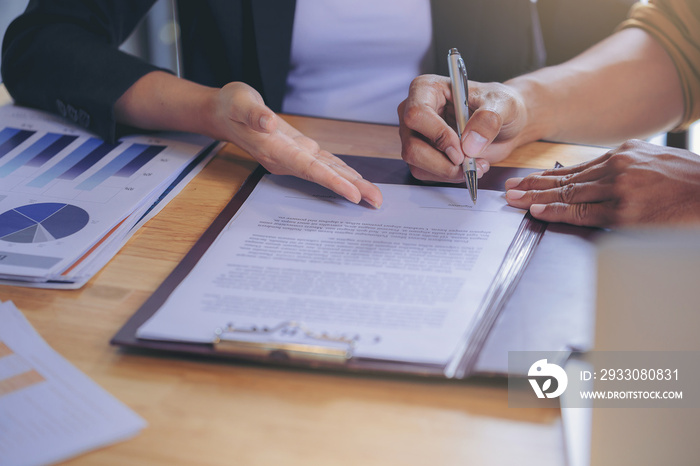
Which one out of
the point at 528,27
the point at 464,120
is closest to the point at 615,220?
the point at 464,120

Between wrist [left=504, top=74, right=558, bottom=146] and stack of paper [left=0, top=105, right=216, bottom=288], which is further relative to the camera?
wrist [left=504, top=74, right=558, bottom=146]

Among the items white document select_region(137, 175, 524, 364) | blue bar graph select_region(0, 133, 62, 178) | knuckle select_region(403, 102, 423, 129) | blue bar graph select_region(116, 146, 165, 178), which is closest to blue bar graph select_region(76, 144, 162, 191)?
blue bar graph select_region(116, 146, 165, 178)

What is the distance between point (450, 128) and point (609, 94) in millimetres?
391

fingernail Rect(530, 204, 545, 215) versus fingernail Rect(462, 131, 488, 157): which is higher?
fingernail Rect(462, 131, 488, 157)

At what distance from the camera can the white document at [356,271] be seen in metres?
0.49

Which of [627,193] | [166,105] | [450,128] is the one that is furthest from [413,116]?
[166,105]

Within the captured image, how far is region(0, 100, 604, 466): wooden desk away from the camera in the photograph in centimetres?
40

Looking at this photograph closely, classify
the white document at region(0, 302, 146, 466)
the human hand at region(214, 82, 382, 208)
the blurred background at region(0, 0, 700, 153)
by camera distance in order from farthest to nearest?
the blurred background at region(0, 0, 700, 153)
the human hand at region(214, 82, 382, 208)
the white document at region(0, 302, 146, 466)

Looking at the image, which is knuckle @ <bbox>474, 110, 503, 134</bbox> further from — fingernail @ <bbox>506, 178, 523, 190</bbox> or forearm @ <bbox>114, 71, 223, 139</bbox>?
forearm @ <bbox>114, 71, 223, 139</bbox>

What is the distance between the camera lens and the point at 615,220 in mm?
648

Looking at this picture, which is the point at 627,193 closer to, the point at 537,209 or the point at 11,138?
the point at 537,209

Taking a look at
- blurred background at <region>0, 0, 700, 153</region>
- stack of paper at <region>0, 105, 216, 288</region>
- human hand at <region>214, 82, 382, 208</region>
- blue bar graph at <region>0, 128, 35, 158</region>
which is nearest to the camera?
stack of paper at <region>0, 105, 216, 288</region>

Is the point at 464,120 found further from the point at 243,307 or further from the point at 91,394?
the point at 91,394

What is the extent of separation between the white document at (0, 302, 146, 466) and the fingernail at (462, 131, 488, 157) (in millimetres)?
505
